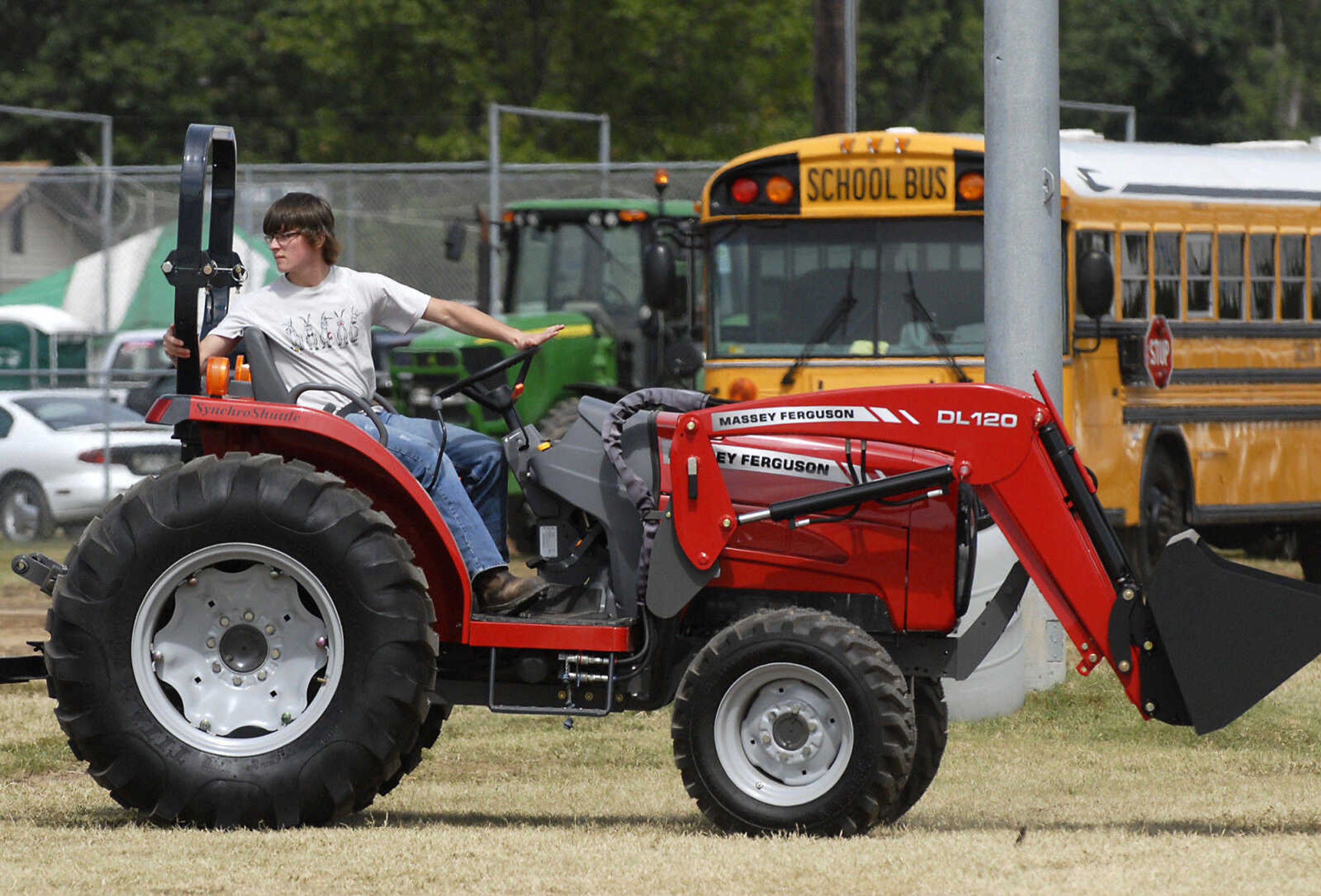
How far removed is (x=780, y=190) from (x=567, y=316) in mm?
4810

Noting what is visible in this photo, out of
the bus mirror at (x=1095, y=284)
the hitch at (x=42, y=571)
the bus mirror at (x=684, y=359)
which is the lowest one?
the hitch at (x=42, y=571)

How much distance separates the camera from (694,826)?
22.7 ft

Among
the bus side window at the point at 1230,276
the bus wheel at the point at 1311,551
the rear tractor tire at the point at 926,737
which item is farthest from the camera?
the bus wheel at the point at 1311,551

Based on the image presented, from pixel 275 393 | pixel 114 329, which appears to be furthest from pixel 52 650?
pixel 114 329

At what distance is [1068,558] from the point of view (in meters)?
6.62

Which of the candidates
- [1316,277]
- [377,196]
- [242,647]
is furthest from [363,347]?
[377,196]

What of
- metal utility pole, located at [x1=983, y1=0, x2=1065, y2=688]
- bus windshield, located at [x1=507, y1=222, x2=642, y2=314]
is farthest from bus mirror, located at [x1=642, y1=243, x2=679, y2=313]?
metal utility pole, located at [x1=983, y1=0, x2=1065, y2=688]

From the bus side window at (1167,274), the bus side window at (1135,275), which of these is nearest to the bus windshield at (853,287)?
the bus side window at (1135,275)

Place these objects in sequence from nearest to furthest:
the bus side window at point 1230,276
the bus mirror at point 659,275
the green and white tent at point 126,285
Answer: the bus mirror at point 659,275 → the bus side window at point 1230,276 → the green and white tent at point 126,285

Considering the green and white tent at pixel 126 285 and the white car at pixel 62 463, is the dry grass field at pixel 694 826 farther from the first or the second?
the green and white tent at pixel 126 285

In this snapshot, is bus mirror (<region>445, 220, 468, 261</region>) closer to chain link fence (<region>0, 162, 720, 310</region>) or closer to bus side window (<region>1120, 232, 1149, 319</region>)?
chain link fence (<region>0, 162, 720, 310</region>)

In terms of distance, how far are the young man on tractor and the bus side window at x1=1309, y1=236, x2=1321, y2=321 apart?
10.2 meters

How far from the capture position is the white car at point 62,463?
63.0 ft

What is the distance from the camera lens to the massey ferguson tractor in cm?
654
